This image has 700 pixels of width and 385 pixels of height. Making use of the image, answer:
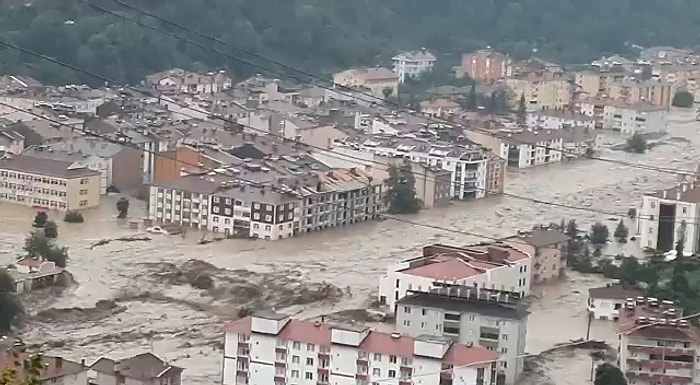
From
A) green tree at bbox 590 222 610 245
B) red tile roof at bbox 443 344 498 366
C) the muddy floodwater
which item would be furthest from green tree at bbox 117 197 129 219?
red tile roof at bbox 443 344 498 366

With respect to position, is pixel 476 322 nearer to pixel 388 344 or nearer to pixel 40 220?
pixel 388 344

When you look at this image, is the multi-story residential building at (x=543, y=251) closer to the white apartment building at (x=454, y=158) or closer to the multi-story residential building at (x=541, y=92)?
the white apartment building at (x=454, y=158)

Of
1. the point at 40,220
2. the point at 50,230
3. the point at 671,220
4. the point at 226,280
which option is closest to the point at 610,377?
the point at 226,280

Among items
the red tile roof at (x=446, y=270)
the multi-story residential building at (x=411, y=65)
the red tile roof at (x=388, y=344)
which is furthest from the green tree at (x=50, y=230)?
the multi-story residential building at (x=411, y=65)

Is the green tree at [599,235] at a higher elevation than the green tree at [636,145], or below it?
below

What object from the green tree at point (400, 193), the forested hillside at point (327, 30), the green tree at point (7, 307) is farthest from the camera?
the forested hillside at point (327, 30)

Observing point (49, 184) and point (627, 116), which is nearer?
point (49, 184)

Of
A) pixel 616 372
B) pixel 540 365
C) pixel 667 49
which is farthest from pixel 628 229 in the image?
pixel 667 49
